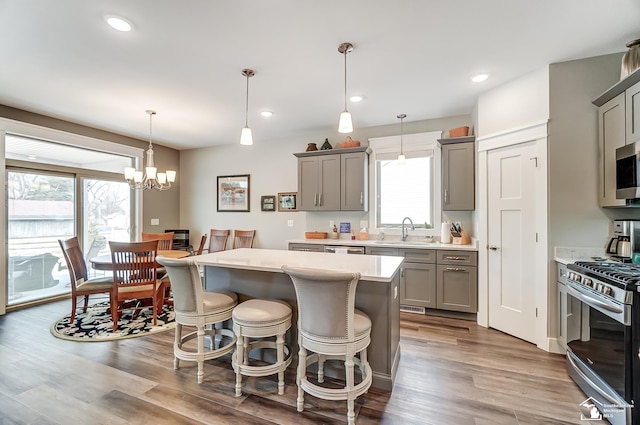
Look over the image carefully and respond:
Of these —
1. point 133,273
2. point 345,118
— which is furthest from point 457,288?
point 133,273

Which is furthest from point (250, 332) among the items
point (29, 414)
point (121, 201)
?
point (121, 201)

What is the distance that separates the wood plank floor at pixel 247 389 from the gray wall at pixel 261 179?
2.61 meters

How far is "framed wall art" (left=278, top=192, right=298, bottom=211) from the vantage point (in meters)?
5.20

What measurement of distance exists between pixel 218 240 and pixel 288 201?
1697mm

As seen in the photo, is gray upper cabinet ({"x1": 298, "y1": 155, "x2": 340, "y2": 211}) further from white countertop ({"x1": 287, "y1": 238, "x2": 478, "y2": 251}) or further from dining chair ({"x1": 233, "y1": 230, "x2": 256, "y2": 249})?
dining chair ({"x1": 233, "y1": 230, "x2": 256, "y2": 249})

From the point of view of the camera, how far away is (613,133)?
8.03 ft

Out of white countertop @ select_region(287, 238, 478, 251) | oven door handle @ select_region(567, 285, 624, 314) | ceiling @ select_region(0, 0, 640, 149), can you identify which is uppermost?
ceiling @ select_region(0, 0, 640, 149)

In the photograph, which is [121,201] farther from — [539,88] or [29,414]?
[539,88]

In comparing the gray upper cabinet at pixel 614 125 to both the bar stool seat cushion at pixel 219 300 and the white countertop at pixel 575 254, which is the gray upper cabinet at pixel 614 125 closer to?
the white countertop at pixel 575 254

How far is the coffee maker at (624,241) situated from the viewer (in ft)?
7.72

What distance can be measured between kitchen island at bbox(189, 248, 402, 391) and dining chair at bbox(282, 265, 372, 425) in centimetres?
24

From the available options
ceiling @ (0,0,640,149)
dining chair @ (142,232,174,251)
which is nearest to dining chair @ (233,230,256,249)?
dining chair @ (142,232,174,251)

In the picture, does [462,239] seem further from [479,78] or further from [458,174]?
[479,78]

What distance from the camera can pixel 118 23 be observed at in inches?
→ 83.4
